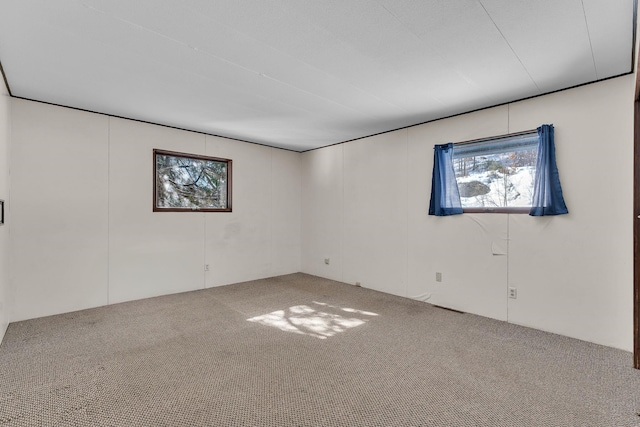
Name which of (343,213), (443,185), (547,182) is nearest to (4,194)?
(343,213)

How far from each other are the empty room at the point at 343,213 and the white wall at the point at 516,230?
0.9 inches

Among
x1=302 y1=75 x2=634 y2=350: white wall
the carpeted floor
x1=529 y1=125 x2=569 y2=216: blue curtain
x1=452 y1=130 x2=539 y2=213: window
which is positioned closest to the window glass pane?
the carpeted floor

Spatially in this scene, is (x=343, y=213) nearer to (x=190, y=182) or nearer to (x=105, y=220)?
(x=190, y=182)

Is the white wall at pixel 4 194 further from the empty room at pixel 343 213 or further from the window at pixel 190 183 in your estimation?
the window at pixel 190 183

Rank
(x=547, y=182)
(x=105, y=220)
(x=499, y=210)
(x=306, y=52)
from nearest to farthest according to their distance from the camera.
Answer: (x=306, y=52)
(x=547, y=182)
(x=499, y=210)
(x=105, y=220)

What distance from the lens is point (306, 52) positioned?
241 centimetres

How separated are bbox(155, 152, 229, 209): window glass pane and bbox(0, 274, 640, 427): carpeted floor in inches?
67.1

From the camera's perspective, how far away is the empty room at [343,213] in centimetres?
196

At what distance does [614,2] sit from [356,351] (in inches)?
117

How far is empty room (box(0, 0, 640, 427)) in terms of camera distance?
1.96 m

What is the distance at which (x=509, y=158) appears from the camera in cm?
346

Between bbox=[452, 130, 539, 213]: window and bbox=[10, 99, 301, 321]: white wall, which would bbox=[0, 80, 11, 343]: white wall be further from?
bbox=[452, 130, 539, 213]: window

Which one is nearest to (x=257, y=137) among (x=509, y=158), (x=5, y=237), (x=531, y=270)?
(x=5, y=237)

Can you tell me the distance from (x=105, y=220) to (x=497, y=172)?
4868mm
